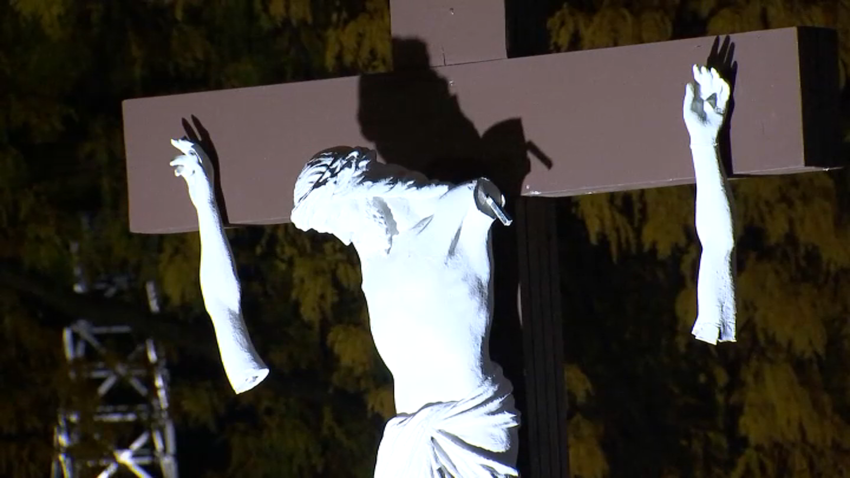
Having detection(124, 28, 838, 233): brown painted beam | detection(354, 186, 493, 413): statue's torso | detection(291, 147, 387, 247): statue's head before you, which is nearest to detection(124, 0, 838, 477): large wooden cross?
detection(124, 28, 838, 233): brown painted beam

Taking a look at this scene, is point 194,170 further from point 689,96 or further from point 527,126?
point 689,96

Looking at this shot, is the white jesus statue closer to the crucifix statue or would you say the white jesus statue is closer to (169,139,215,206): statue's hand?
the crucifix statue

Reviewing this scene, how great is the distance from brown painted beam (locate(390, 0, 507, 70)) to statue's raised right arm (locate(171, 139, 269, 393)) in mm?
375

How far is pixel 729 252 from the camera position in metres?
2.68

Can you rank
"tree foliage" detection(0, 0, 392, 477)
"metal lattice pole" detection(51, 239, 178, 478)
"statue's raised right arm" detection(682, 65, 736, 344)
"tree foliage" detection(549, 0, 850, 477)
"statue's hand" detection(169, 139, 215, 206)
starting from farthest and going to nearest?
"metal lattice pole" detection(51, 239, 178, 478)
"tree foliage" detection(0, 0, 392, 477)
"tree foliage" detection(549, 0, 850, 477)
"statue's hand" detection(169, 139, 215, 206)
"statue's raised right arm" detection(682, 65, 736, 344)

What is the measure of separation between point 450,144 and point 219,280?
429 mm

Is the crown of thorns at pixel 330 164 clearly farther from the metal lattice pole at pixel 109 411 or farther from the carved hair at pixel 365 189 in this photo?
the metal lattice pole at pixel 109 411

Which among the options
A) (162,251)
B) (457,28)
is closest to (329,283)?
(162,251)

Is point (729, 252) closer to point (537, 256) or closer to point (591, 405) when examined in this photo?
point (537, 256)

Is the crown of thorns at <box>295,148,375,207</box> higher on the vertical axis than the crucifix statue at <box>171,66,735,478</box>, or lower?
higher

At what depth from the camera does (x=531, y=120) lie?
2910mm

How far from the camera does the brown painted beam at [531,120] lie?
9.09 feet

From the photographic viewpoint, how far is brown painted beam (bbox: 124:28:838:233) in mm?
2770

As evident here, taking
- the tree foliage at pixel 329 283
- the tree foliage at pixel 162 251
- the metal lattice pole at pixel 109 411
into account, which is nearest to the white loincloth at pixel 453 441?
the tree foliage at pixel 329 283
